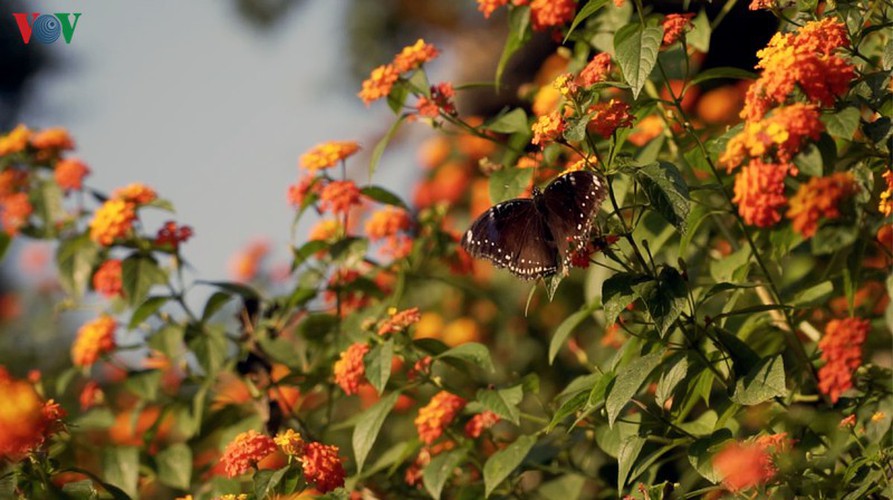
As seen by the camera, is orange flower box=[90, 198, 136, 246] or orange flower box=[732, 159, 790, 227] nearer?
orange flower box=[732, 159, 790, 227]

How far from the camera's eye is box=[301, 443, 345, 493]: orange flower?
1813 millimetres

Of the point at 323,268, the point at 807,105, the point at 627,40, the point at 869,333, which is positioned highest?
the point at 627,40

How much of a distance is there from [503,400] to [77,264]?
1.21 meters

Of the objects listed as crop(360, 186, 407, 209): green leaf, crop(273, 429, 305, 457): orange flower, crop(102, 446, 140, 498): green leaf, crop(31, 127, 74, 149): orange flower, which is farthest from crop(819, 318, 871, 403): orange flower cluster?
crop(31, 127, 74, 149): orange flower

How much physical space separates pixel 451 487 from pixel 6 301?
3108 millimetres

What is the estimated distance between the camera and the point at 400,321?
2211mm

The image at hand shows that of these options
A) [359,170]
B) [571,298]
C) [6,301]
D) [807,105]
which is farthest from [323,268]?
[6,301]

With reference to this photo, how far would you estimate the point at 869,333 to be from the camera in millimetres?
2209

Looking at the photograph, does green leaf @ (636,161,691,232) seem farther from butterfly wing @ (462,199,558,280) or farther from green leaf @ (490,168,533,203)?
green leaf @ (490,168,533,203)

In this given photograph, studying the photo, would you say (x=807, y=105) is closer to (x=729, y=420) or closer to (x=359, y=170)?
(x=729, y=420)

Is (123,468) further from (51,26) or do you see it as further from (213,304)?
(51,26)

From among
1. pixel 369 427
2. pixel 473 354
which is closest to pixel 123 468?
pixel 369 427

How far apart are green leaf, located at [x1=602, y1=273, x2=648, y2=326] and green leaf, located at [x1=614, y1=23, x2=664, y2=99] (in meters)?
0.28

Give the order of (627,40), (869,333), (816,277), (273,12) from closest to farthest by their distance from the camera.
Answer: (627,40), (869,333), (816,277), (273,12)
